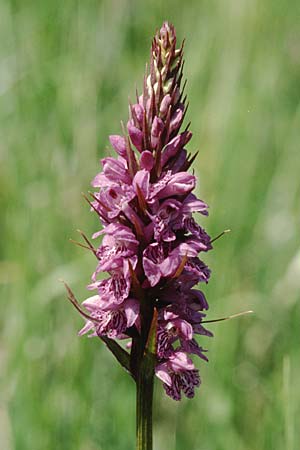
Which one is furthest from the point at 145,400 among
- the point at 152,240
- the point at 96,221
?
the point at 96,221

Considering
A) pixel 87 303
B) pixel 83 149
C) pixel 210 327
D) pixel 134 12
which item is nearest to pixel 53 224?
pixel 83 149

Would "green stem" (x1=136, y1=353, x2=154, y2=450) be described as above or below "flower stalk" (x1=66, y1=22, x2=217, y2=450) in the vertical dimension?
below

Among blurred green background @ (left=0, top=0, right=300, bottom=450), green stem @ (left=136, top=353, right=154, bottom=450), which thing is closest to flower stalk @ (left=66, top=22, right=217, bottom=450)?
green stem @ (left=136, top=353, right=154, bottom=450)

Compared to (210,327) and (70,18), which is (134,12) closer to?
(70,18)

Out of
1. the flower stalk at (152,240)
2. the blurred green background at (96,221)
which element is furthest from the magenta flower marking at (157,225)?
the blurred green background at (96,221)

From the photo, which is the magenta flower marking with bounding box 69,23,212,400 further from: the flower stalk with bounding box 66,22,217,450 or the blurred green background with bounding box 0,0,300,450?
the blurred green background with bounding box 0,0,300,450
